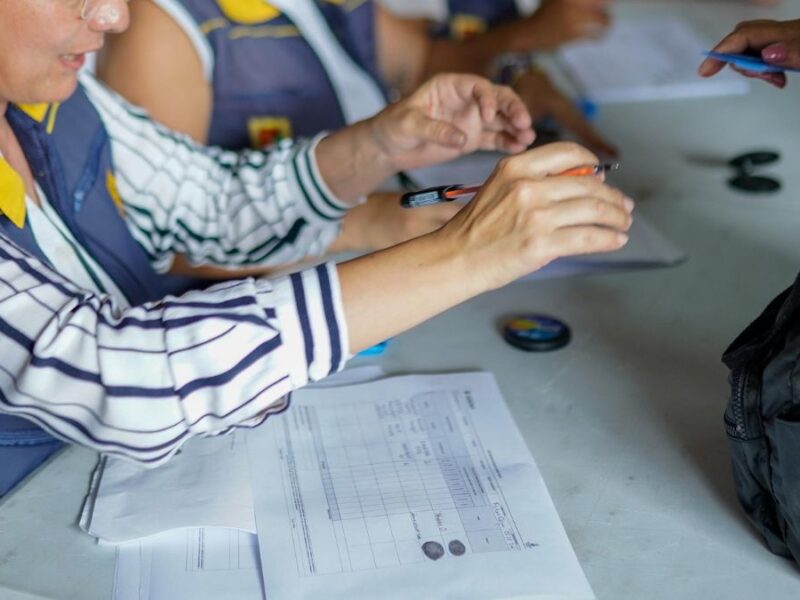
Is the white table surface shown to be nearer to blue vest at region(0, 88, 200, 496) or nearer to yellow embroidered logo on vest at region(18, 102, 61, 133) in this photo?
blue vest at region(0, 88, 200, 496)

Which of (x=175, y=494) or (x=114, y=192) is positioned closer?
(x=175, y=494)

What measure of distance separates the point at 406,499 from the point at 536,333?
0.29 m

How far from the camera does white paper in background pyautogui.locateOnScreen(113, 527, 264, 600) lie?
0.74 metres

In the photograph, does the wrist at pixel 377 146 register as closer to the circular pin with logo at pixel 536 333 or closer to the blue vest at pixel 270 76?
the circular pin with logo at pixel 536 333

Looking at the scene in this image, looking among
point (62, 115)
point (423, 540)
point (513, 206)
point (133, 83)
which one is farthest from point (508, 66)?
point (423, 540)

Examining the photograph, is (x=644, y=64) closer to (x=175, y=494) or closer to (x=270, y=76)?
(x=270, y=76)

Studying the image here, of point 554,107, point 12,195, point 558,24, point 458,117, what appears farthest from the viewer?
point 558,24

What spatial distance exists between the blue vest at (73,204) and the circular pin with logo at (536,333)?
0.40 m

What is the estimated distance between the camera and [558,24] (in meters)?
1.70

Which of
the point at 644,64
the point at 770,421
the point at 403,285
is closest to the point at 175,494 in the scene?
the point at 403,285

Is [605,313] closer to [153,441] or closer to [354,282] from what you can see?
[354,282]

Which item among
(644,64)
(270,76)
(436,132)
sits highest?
(436,132)

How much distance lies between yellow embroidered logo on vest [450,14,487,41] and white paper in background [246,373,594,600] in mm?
1080

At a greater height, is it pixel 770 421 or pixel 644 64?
pixel 770 421
